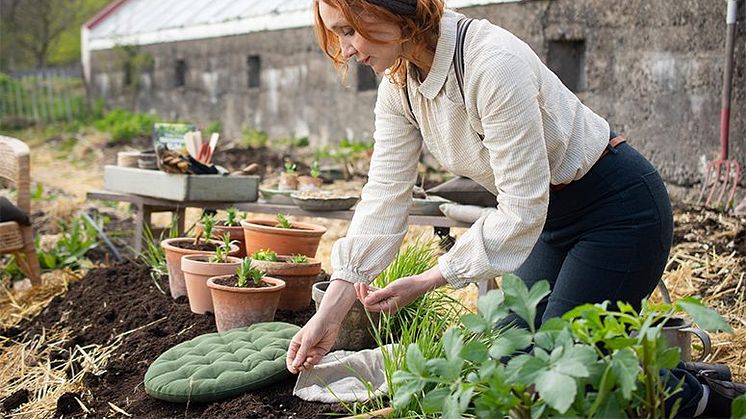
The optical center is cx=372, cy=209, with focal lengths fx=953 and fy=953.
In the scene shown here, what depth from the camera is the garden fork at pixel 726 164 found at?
5797mm

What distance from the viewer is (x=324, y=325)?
244 centimetres

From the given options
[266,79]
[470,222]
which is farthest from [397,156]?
[266,79]

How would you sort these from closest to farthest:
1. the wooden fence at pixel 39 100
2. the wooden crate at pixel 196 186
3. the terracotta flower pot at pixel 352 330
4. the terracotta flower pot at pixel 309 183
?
the terracotta flower pot at pixel 352 330
the wooden crate at pixel 196 186
the terracotta flower pot at pixel 309 183
the wooden fence at pixel 39 100

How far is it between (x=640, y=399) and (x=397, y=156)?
1038mm

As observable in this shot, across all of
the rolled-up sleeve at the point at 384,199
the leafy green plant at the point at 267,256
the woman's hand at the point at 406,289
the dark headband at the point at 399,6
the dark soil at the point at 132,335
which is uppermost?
the dark headband at the point at 399,6

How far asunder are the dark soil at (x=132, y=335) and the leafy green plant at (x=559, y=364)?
78 centimetres

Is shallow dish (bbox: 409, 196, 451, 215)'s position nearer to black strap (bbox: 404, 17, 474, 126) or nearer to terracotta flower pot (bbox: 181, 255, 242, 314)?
terracotta flower pot (bbox: 181, 255, 242, 314)

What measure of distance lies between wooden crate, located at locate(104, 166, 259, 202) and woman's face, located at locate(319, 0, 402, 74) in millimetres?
2761

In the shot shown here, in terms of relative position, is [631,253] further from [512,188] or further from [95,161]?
[95,161]

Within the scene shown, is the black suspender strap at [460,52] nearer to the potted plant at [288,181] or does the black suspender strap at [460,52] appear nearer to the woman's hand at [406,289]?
the woman's hand at [406,289]

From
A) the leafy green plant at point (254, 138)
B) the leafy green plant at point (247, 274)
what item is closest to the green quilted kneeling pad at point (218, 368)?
the leafy green plant at point (247, 274)

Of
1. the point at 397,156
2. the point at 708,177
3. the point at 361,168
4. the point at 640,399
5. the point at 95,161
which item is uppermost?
the point at 397,156

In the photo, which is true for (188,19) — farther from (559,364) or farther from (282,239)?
(559,364)

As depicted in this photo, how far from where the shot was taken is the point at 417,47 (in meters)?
2.27
